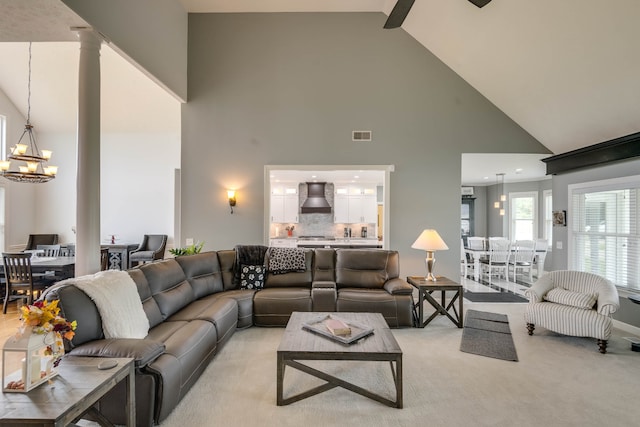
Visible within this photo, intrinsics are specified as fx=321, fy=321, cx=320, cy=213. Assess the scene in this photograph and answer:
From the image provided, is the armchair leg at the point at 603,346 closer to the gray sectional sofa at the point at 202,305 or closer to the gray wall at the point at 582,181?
the gray wall at the point at 582,181

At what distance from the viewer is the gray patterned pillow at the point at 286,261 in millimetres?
4723

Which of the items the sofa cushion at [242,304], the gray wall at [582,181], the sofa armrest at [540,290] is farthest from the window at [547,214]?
the sofa cushion at [242,304]

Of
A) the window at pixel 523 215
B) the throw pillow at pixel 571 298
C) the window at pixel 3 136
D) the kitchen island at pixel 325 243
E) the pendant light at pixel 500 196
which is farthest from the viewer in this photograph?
the window at pixel 523 215

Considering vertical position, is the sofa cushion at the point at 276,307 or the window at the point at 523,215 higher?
the window at the point at 523,215

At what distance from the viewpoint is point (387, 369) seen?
9.94 feet

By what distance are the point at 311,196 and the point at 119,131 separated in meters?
5.24

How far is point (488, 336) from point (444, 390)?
5.47 feet

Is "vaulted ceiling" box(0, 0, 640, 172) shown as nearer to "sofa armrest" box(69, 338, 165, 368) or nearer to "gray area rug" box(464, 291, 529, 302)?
"gray area rug" box(464, 291, 529, 302)

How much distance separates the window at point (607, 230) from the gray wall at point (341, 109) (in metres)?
1.19

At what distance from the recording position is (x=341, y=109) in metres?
5.61

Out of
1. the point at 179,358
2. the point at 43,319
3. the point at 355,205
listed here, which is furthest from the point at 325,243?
the point at 43,319

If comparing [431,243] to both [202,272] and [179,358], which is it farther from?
[179,358]

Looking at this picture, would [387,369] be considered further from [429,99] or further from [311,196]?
[311,196]

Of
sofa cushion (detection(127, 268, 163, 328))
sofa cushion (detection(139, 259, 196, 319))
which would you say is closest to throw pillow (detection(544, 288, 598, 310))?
sofa cushion (detection(139, 259, 196, 319))
